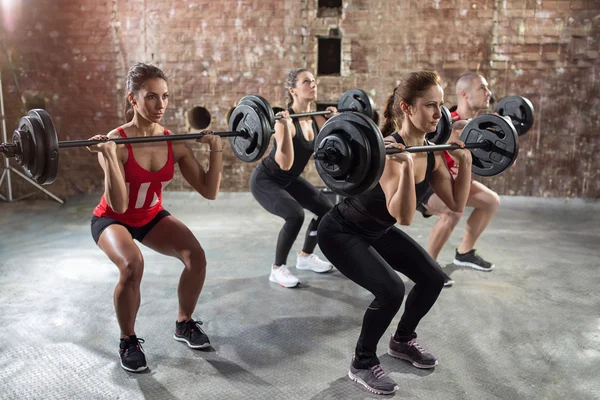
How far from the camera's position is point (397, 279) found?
97.7 inches

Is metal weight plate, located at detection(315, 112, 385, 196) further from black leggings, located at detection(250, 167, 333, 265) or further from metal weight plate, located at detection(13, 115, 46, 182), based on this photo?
black leggings, located at detection(250, 167, 333, 265)

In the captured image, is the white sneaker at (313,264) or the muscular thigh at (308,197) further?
the white sneaker at (313,264)

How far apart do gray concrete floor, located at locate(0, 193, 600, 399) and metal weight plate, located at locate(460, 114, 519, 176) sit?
0.97 m

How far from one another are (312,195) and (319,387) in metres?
1.76

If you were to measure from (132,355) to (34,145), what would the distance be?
1.14 meters

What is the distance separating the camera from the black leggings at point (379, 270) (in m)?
2.46

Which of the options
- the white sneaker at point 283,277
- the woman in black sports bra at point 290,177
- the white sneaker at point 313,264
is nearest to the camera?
the woman in black sports bra at point 290,177

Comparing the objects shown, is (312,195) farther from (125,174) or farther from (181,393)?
(181,393)

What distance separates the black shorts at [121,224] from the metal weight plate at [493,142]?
1850 mm

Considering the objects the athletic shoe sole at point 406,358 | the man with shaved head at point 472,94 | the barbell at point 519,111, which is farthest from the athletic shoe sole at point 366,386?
the barbell at point 519,111

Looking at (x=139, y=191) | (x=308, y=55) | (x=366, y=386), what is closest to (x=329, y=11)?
(x=308, y=55)

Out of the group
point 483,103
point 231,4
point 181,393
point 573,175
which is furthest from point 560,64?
point 181,393

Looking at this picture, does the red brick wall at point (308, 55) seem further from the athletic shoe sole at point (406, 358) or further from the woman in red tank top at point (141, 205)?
the athletic shoe sole at point (406, 358)

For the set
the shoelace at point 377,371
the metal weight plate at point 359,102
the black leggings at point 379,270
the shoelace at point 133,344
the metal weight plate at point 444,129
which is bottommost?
the shoelace at point 377,371
